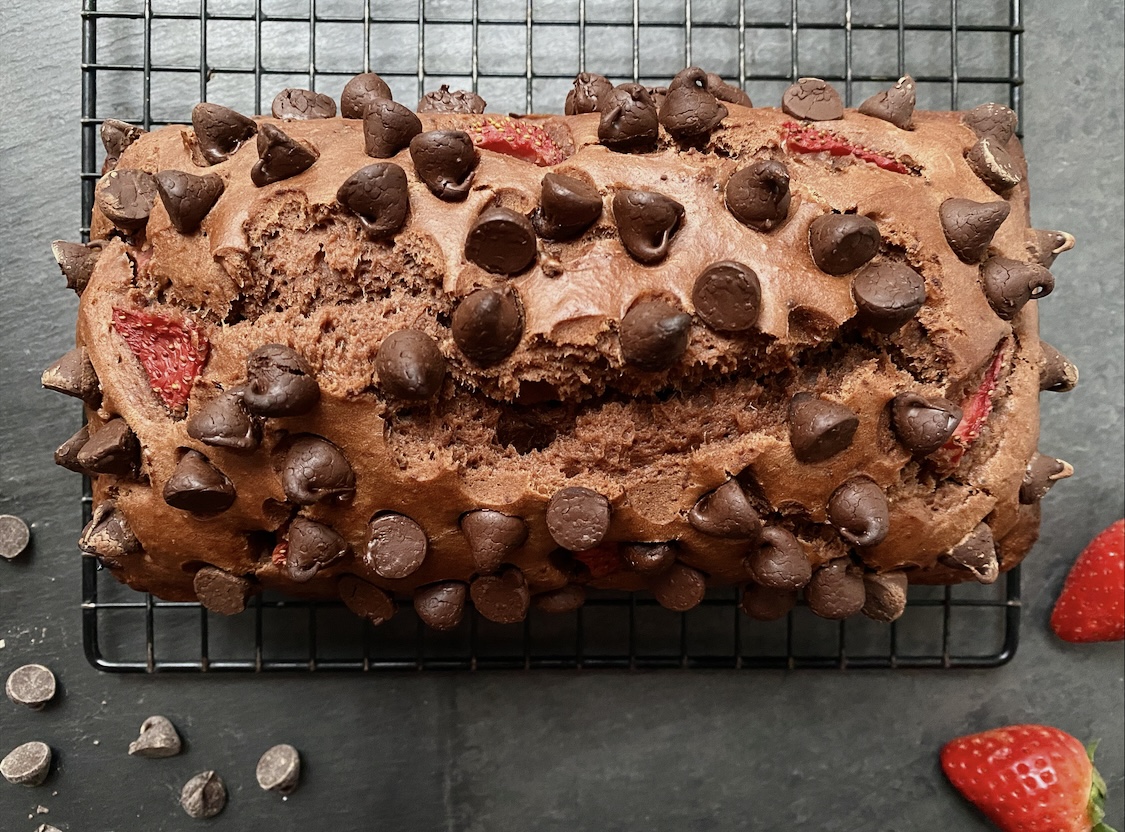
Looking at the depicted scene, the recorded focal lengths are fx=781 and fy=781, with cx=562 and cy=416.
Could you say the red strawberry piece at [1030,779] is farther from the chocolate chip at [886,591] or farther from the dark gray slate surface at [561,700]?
the chocolate chip at [886,591]

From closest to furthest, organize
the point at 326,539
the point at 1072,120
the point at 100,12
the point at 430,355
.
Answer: the point at 430,355, the point at 326,539, the point at 100,12, the point at 1072,120

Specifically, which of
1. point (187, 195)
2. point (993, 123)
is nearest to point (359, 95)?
point (187, 195)

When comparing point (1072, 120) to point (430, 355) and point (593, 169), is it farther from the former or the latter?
point (430, 355)

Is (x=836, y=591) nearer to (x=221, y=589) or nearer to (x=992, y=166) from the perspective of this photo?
(x=992, y=166)

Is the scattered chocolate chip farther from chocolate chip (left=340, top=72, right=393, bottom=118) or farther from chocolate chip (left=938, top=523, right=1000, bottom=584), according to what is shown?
chocolate chip (left=340, top=72, right=393, bottom=118)

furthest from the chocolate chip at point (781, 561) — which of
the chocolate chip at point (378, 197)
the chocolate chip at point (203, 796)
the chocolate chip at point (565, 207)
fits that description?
the chocolate chip at point (203, 796)

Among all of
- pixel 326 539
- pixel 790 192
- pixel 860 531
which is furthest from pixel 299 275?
pixel 860 531
